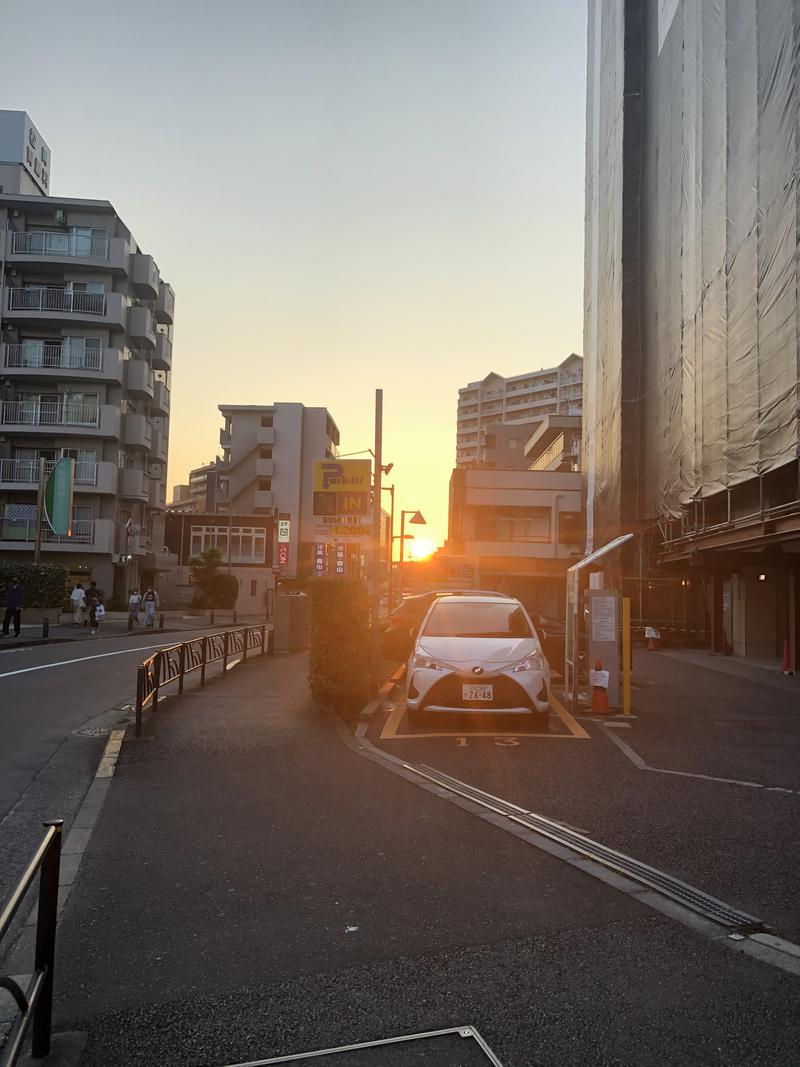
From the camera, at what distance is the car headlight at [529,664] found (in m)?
10.5

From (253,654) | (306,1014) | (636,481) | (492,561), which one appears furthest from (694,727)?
(492,561)

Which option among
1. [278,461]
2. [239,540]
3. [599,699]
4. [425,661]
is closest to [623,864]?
[425,661]

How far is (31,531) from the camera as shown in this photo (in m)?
42.4

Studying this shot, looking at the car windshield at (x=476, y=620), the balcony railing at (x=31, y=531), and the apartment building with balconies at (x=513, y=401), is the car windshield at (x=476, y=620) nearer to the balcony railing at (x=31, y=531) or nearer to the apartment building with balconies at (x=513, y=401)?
the balcony railing at (x=31, y=531)

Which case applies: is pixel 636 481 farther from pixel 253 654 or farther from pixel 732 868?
pixel 732 868

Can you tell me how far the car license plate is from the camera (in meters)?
10.4

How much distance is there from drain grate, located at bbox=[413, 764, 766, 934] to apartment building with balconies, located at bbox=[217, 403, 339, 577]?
66.0 meters

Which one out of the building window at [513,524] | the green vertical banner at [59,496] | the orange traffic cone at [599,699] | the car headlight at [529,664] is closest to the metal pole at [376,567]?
the orange traffic cone at [599,699]

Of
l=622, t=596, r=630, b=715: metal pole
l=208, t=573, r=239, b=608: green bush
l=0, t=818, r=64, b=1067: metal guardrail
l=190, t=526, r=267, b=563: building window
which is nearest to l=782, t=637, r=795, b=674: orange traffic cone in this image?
l=622, t=596, r=630, b=715: metal pole

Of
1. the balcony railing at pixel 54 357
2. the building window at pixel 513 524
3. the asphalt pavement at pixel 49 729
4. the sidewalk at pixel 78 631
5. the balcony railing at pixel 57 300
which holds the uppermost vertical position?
the balcony railing at pixel 57 300

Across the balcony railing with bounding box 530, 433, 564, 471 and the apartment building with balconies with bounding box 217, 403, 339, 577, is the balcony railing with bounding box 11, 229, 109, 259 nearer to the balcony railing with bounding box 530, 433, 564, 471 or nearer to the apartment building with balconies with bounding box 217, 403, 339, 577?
the apartment building with balconies with bounding box 217, 403, 339, 577

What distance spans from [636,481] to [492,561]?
3025 centimetres

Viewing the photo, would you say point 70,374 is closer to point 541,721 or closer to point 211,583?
point 211,583

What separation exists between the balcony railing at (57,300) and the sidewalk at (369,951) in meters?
41.6
